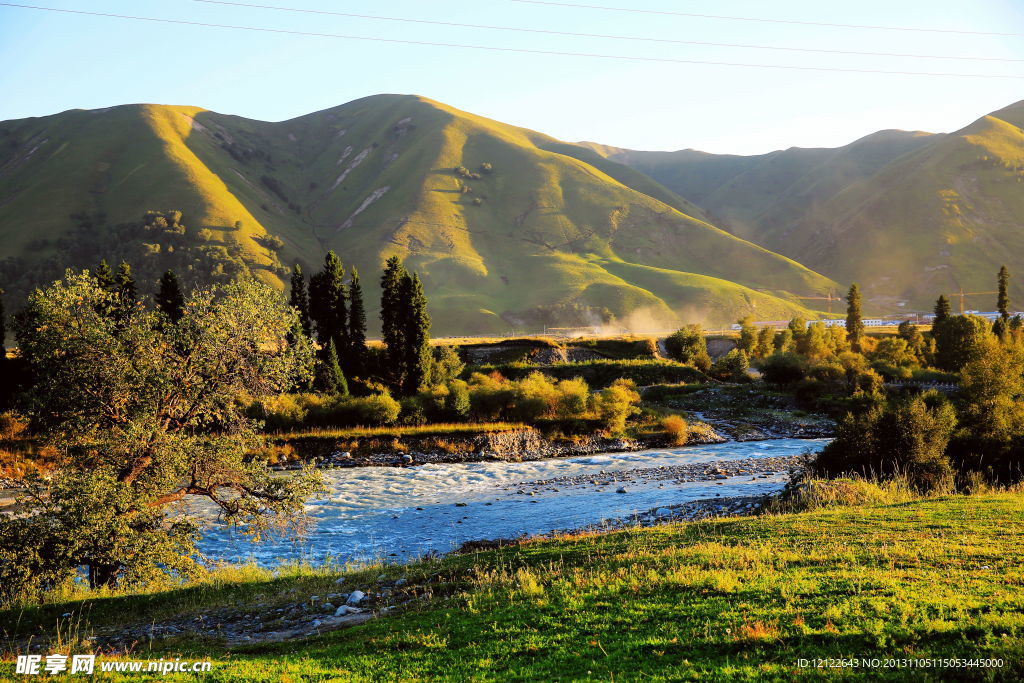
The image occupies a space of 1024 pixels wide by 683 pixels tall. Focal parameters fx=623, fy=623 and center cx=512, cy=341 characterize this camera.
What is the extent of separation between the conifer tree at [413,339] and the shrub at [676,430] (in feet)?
66.0

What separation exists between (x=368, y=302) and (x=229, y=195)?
55404 mm

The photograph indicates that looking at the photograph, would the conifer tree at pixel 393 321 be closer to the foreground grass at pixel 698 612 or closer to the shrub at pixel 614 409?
the shrub at pixel 614 409

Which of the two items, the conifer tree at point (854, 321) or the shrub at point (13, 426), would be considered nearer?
the shrub at point (13, 426)

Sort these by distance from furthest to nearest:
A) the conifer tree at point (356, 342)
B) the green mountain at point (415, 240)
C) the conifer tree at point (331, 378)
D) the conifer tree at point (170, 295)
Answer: the green mountain at point (415, 240)
the conifer tree at point (356, 342)
the conifer tree at point (170, 295)
the conifer tree at point (331, 378)

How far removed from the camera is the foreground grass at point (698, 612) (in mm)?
7102

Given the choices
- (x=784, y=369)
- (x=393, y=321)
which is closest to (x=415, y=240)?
(x=393, y=321)

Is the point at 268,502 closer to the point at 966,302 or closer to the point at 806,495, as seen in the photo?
the point at 806,495

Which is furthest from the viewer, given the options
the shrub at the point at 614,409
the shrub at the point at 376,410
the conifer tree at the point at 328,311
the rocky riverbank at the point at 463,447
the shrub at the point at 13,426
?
the conifer tree at the point at 328,311

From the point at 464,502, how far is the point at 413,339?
24635mm

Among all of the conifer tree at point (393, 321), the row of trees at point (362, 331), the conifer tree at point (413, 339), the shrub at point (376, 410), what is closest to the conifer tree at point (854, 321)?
the conifer tree at point (413, 339)

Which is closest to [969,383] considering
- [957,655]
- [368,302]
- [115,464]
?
[957,655]

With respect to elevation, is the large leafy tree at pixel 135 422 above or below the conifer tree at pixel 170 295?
below

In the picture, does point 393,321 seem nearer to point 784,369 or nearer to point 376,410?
point 376,410

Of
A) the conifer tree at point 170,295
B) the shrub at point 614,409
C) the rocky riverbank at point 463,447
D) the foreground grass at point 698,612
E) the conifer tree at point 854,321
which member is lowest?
the rocky riverbank at point 463,447
